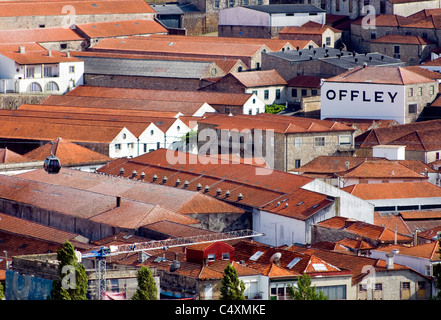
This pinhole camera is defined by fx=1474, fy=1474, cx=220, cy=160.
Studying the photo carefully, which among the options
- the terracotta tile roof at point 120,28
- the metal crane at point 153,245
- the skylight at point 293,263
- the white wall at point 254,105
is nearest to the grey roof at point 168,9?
the terracotta tile roof at point 120,28

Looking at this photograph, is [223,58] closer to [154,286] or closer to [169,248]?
[169,248]

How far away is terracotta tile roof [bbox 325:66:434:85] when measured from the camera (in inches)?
4208

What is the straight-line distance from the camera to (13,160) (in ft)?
326

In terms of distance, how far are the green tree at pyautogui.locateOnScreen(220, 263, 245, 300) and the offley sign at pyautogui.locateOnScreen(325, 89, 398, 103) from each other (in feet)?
165

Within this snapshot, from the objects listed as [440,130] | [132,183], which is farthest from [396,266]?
[440,130]

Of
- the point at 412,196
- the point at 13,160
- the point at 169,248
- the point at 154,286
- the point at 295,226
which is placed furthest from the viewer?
the point at 13,160

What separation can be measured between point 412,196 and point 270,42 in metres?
43.6

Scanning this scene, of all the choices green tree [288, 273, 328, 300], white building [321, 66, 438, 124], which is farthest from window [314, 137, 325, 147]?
green tree [288, 273, 328, 300]

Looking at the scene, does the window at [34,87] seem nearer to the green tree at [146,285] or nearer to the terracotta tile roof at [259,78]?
the terracotta tile roof at [259,78]

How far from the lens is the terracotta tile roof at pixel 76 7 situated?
136875 mm

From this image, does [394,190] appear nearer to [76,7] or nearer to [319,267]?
[319,267]

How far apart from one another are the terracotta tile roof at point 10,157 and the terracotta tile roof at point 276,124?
12762 millimetres

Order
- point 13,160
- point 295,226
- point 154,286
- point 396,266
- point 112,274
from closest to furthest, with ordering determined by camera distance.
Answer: point 154,286 < point 112,274 < point 396,266 < point 295,226 < point 13,160

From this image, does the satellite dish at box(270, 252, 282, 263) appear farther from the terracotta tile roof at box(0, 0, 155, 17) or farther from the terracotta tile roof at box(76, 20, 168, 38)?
the terracotta tile roof at box(0, 0, 155, 17)
